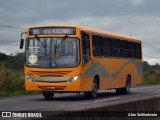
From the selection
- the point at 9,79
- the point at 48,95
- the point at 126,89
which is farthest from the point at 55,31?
the point at 9,79

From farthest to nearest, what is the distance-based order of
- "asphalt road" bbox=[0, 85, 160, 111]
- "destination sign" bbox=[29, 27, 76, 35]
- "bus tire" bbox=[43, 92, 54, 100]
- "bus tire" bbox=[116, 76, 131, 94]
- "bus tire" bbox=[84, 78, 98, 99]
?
1. "bus tire" bbox=[116, 76, 131, 94]
2. "bus tire" bbox=[43, 92, 54, 100]
3. "bus tire" bbox=[84, 78, 98, 99]
4. "destination sign" bbox=[29, 27, 76, 35]
5. "asphalt road" bbox=[0, 85, 160, 111]

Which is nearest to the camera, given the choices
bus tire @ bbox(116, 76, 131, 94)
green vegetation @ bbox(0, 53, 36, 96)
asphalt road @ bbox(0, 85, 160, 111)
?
asphalt road @ bbox(0, 85, 160, 111)

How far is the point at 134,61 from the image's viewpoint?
3331 cm

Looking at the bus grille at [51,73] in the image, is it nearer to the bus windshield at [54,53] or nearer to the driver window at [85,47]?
the bus windshield at [54,53]

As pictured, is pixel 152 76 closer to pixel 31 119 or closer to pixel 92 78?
pixel 92 78

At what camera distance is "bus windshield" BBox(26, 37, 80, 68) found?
2361 centimetres

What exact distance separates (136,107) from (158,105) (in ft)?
7.53

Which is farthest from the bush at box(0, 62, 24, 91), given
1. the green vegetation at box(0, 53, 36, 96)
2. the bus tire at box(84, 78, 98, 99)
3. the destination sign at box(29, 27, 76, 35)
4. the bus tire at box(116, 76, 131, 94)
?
the destination sign at box(29, 27, 76, 35)

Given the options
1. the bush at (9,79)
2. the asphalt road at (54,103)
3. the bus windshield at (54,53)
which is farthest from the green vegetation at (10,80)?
the bus windshield at (54,53)

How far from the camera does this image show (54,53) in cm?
2370

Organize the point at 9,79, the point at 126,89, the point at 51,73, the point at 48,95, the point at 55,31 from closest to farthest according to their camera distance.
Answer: the point at 51,73, the point at 55,31, the point at 48,95, the point at 126,89, the point at 9,79

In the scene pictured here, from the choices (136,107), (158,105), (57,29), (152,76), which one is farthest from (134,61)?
(152,76)

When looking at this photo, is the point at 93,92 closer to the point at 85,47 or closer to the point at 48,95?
the point at 48,95

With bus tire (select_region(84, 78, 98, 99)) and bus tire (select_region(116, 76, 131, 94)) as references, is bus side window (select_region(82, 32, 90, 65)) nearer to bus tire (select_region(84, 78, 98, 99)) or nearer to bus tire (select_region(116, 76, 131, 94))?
bus tire (select_region(84, 78, 98, 99))
